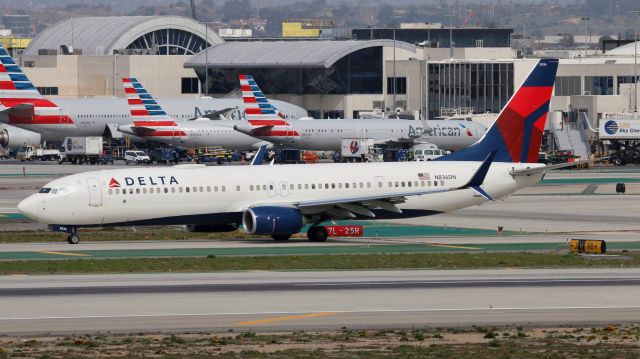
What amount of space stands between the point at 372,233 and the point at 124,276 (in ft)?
73.9

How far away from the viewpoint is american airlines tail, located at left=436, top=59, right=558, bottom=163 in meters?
66.8

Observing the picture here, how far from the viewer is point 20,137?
522 ft

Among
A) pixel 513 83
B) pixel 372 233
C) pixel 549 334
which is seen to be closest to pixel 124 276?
pixel 549 334

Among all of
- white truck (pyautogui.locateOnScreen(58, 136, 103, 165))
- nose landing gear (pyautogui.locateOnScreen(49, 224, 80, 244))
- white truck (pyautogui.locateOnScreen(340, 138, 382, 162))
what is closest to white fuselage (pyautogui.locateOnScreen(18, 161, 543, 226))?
nose landing gear (pyautogui.locateOnScreen(49, 224, 80, 244))

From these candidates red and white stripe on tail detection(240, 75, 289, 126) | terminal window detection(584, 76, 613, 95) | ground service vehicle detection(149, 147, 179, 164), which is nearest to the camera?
red and white stripe on tail detection(240, 75, 289, 126)

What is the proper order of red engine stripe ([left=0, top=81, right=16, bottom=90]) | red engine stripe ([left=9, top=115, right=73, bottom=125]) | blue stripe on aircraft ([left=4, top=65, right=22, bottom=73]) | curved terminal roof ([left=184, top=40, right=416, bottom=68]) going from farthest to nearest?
curved terminal roof ([left=184, top=40, right=416, bottom=68])
red engine stripe ([left=9, top=115, right=73, bottom=125])
red engine stripe ([left=0, top=81, right=16, bottom=90])
blue stripe on aircraft ([left=4, top=65, right=22, bottom=73])

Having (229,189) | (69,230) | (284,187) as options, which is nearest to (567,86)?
(284,187)

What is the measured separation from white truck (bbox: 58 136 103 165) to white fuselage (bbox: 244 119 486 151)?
71.5 ft

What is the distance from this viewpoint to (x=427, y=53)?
19762cm

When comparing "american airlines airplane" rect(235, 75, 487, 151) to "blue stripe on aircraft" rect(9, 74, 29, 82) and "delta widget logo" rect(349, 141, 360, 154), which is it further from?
"blue stripe on aircraft" rect(9, 74, 29, 82)

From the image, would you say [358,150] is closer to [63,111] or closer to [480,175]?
[63,111]

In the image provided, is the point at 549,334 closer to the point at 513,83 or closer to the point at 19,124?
the point at 19,124

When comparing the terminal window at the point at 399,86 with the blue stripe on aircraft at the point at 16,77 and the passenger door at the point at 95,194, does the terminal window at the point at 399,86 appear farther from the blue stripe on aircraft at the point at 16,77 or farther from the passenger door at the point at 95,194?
the passenger door at the point at 95,194

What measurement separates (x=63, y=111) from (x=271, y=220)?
96848mm
